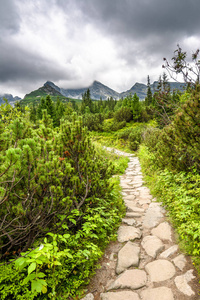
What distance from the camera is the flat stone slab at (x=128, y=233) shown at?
339 centimetres

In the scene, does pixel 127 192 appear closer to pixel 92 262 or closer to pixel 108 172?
pixel 108 172

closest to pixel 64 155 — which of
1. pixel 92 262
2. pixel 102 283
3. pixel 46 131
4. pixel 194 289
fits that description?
pixel 46 131

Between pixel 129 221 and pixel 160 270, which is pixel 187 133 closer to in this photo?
pixel 129 221

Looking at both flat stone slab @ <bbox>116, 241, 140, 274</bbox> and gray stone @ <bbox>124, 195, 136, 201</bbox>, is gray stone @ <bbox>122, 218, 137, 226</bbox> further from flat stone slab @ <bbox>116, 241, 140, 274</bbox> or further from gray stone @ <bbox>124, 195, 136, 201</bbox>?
gray stone @ <bbox>124, 195, 136, 201</bbox>

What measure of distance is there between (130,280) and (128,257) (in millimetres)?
467

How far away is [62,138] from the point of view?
3.35 metres

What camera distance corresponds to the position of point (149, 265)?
2670mm

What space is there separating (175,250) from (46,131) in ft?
10.4

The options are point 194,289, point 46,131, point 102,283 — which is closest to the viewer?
point 194,289

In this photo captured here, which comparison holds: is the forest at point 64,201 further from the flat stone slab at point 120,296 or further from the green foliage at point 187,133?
the flat stone slab at point 120,296

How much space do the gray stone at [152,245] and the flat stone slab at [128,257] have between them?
179mm

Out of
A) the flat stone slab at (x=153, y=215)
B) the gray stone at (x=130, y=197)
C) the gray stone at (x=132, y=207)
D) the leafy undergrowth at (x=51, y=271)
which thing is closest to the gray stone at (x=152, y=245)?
the flat stone slab at (x=153, y=215)

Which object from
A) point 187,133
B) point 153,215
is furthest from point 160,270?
point 187,133

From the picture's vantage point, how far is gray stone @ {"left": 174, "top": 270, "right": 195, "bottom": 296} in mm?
2106
